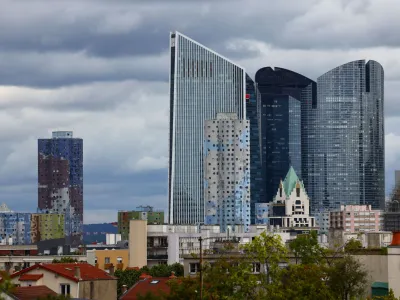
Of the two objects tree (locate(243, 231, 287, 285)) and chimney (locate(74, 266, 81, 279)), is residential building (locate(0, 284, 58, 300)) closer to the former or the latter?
chimney (locate(74, 266, 81, 279))

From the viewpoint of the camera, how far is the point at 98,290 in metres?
112

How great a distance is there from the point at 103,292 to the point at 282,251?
1901cm

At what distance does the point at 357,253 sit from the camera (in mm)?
103562

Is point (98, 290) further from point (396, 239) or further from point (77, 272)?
point (396, 239)

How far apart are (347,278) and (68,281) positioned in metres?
23.7

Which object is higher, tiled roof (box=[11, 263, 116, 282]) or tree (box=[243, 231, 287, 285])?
tree (box=[243, 231, 287, 285])

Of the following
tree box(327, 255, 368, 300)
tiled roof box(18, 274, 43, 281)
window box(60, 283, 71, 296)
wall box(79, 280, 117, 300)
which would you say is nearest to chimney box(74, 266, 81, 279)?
wall box(79, 280, 117, 300)

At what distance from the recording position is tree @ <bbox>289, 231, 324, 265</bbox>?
115750mm

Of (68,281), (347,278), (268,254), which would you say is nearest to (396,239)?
(347,278)

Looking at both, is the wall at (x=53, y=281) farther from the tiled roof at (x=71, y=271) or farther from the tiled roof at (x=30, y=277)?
the tiled roof at (x=30, y=277)

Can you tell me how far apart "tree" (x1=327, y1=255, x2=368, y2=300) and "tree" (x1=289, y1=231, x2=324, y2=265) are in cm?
1346

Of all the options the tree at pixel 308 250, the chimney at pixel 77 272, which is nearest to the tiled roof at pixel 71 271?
the chimney at pixel 77 272

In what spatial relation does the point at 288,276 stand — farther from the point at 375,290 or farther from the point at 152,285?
the point at 152,285

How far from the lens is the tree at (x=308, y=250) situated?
380 ft
